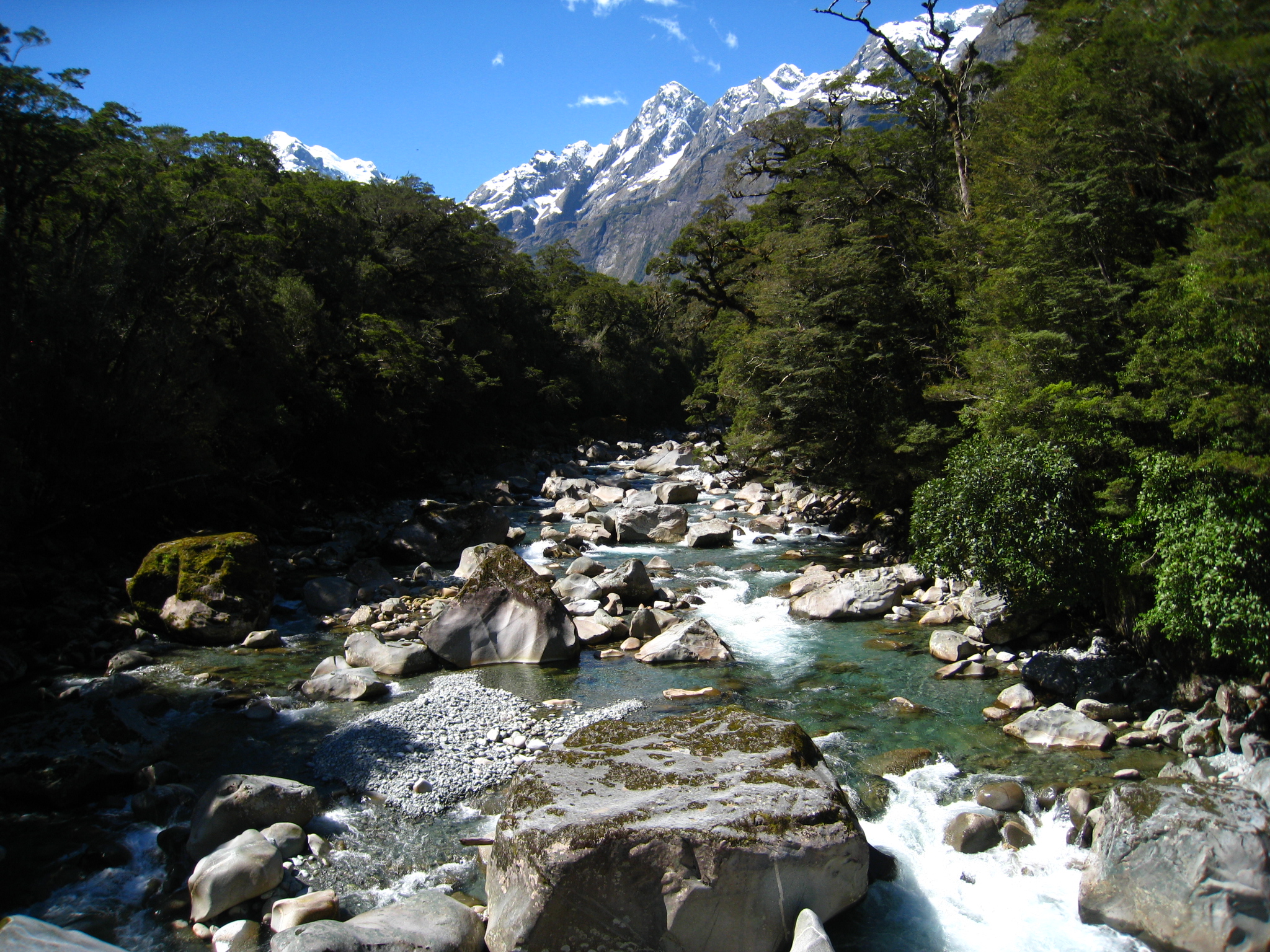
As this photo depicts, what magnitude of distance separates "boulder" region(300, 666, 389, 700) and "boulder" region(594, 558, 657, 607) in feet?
17.5

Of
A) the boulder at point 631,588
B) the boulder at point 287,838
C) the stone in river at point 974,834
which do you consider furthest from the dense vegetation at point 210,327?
the stone in river at point 974,834

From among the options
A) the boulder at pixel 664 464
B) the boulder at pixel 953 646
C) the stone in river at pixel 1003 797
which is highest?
the boulder at pixel 664 464

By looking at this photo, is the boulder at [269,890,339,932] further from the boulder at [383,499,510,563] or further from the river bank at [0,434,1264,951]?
the boulder at [383,499,510,563]

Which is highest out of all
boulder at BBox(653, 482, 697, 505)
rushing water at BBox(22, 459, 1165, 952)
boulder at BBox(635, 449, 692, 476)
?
boulder at BBox(635, 449, 692, 476)

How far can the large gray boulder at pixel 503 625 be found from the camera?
11.9 metres

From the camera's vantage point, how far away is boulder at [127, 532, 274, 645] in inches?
507

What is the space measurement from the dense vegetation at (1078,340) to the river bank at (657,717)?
2.21 meters

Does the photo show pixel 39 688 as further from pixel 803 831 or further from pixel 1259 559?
pixel 1259 559

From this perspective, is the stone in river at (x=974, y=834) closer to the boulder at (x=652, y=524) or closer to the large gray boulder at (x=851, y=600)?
the large gray boulder at (x=851, y=600)

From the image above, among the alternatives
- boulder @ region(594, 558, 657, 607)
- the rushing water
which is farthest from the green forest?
boulder @ region(594, 558, 657, 607)

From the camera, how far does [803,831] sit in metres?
5.73

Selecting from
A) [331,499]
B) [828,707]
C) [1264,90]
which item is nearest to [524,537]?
[331,499]

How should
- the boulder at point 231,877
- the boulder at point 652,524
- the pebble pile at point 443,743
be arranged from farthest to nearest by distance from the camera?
the boulder at point 652,524, the pebble pile at point 443,743, the boulder at point 231,877

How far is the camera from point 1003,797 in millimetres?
7355
